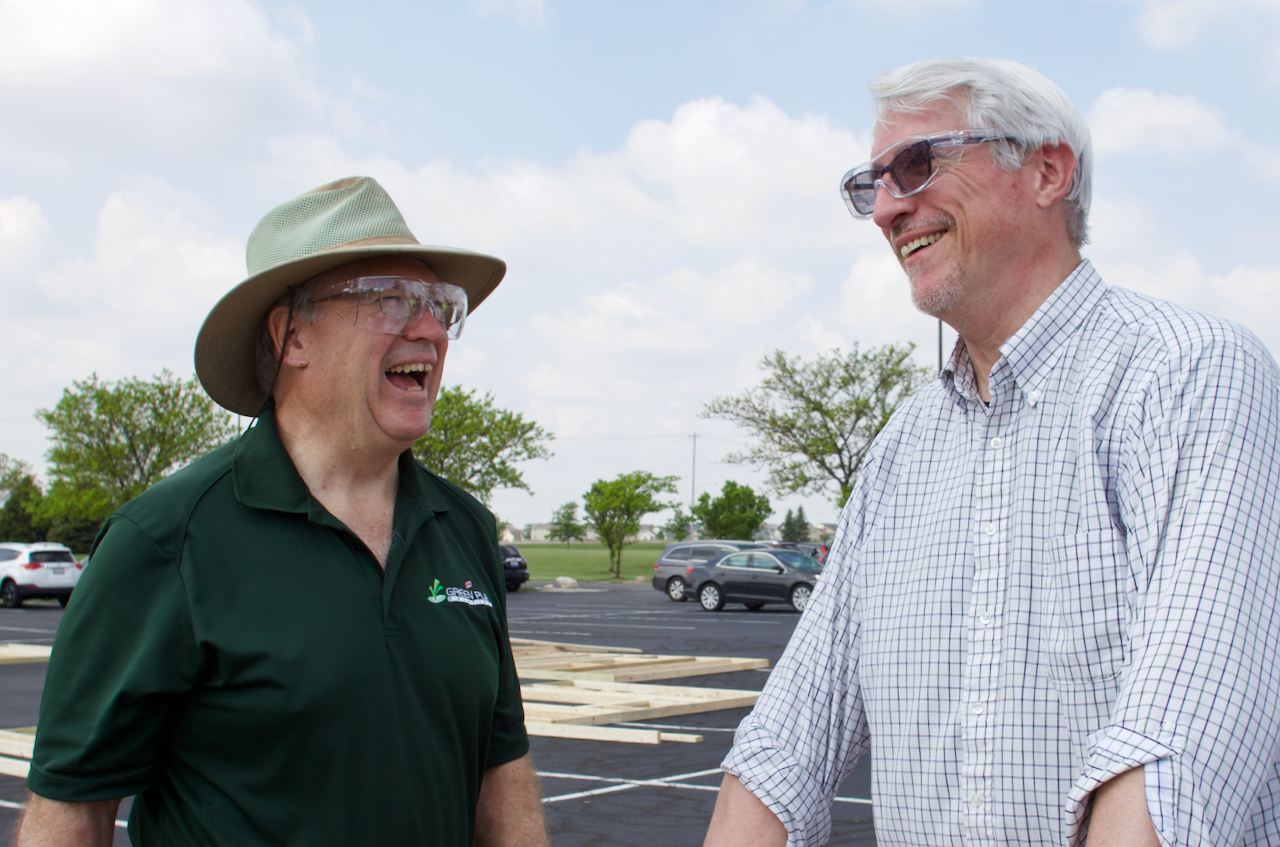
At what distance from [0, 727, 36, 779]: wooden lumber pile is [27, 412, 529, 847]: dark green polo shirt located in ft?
22.5

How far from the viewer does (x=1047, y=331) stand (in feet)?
6.66

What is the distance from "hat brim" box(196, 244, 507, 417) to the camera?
2457 millimetres

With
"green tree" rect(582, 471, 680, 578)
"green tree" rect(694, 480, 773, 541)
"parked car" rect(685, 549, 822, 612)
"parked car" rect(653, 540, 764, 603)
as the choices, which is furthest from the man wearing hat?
"green tree" rect(694, 480, 773, 541)

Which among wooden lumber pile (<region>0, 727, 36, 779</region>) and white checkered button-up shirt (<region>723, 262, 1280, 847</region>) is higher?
white checkered button-up shirt (<region>723, 262, 1280, 847</region>)

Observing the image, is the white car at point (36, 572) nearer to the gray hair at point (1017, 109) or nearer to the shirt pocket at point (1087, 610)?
the gray hair at point (1017, 109)

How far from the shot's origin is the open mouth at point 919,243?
2.17 meters

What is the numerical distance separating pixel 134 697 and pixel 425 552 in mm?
692

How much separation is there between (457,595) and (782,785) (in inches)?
33.1

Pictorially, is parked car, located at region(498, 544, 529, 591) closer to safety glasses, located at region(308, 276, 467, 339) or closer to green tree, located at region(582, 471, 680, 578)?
green tree, located at region(582, 471, 680, 578)

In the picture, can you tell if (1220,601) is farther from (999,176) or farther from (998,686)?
(999,176)

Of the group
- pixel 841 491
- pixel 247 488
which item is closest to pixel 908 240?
pixel 247 488

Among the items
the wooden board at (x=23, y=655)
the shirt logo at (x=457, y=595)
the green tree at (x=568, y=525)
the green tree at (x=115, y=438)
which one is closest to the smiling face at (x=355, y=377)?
the shirt logo at (x=457, y=595)

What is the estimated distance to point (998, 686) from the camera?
1.88 meters

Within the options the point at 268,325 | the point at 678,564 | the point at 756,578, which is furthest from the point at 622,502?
the point at 268,325
